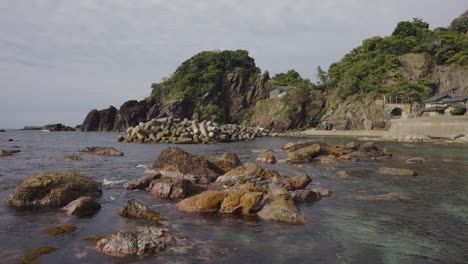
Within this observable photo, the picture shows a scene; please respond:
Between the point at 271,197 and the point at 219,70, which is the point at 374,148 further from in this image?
the point at 219,70

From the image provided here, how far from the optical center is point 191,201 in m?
10.8

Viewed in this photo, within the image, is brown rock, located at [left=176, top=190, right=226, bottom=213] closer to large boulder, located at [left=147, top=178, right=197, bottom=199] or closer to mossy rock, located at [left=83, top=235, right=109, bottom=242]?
large boulder, located at [left=147, top=178, right=197, bottom=199]

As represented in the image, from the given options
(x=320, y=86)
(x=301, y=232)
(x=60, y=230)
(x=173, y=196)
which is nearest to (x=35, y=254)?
(x=60, y=230)

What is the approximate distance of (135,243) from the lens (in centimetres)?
723

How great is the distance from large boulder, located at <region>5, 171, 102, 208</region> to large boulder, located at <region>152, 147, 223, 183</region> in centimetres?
473

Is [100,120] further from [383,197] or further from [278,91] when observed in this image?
[383,197]

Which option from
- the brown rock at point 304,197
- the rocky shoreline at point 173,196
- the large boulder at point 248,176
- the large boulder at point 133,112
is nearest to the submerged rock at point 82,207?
the rocky shoreline at point 173,196

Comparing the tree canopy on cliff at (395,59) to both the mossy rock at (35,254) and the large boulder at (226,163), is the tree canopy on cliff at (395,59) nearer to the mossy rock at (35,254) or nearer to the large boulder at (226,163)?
the large boulder at (226,163)

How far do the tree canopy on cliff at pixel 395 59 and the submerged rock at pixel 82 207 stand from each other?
79585 millimetres

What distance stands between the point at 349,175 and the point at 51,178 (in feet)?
49.4

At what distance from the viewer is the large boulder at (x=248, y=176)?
583 inches

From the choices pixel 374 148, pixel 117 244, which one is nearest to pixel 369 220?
pixel 117 244

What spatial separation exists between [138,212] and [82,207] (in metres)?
2.01

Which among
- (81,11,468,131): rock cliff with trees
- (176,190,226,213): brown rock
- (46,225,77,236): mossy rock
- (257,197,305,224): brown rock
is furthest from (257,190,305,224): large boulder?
(81,11,468,131): rock cliff with trees
